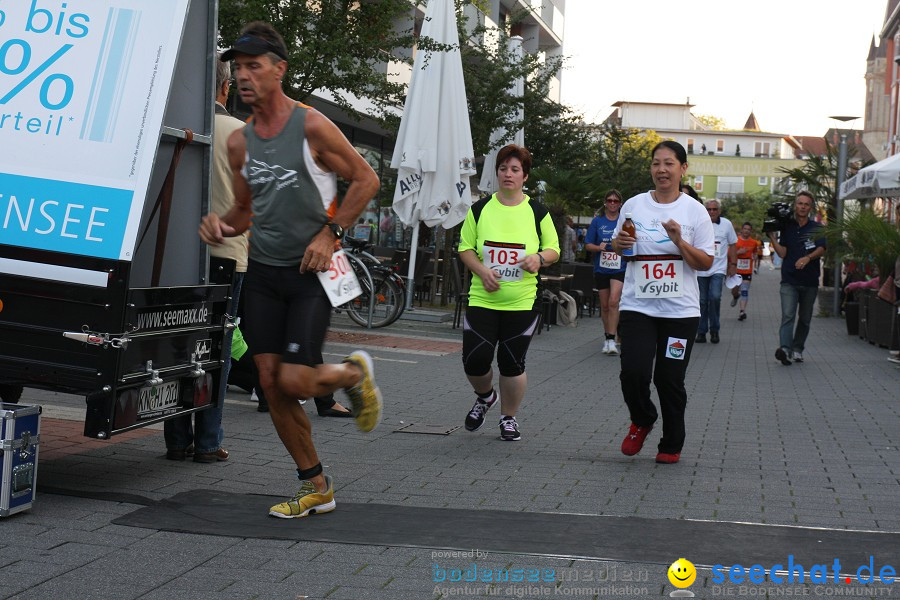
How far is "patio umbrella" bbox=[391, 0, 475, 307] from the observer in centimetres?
1666

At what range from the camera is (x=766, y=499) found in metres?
5.93

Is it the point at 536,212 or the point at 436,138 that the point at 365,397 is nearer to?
the point at 536,212

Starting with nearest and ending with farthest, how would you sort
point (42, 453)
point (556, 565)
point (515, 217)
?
point (556, 565), point (42, 453), point (515, 217)

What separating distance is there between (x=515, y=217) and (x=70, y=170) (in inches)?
125

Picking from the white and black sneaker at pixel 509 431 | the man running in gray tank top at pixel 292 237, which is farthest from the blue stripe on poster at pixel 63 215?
the white and black sneaker at pixel 509 431

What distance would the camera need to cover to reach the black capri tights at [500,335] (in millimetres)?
7730

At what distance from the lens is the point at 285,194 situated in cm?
521

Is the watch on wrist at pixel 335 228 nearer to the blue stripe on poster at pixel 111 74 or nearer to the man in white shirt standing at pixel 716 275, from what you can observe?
the blue stripe on poster at pixel 111 74

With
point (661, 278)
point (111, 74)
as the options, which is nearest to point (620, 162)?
point (661, 278)

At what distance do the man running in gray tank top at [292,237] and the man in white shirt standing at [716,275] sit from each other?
11594 millimetres

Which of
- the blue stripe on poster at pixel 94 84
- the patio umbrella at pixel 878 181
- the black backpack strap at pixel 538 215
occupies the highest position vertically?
the patio umbrella at pixel 878 181

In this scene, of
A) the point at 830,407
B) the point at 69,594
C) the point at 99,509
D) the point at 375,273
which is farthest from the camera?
the point at 375,273

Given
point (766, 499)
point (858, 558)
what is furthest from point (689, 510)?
point (858, 558)

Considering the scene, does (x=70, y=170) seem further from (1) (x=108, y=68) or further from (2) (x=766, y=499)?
(2) (x=766, y=499)
